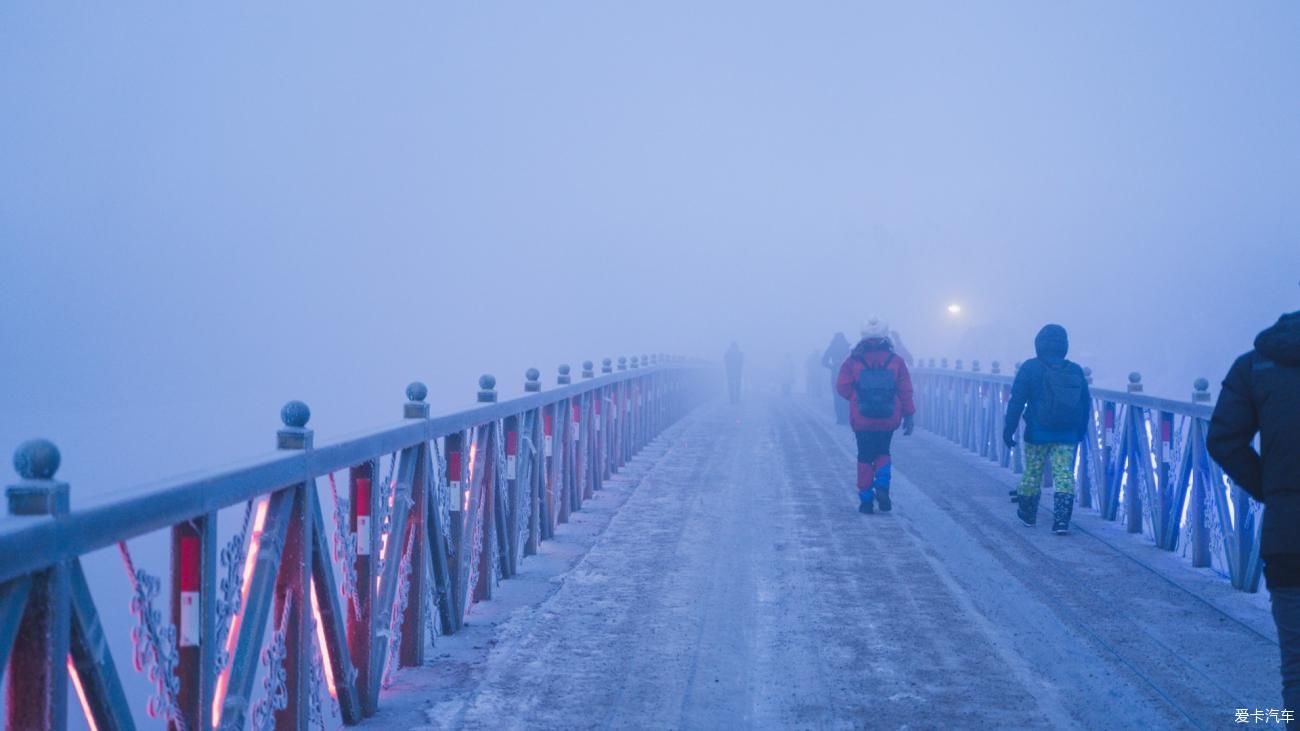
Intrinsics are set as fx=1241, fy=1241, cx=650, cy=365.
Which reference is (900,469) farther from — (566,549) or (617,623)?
(617,623)

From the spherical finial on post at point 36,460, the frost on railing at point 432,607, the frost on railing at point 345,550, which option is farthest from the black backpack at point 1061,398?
the spherical finial on post at point 36,460

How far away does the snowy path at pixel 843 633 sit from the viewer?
5.54 meters

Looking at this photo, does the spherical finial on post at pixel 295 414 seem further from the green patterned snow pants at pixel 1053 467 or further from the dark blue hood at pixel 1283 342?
the green patterned snow pants at pixel 1053 467

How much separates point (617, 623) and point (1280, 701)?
343 cm

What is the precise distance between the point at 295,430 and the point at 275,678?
895 mm

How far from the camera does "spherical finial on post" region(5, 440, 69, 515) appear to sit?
2764 millimetres

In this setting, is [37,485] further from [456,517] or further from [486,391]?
[486,391]

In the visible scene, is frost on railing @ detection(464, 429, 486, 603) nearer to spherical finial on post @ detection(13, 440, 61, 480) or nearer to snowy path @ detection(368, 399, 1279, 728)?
snowy path @ detection(368, 399, 1279, 728)

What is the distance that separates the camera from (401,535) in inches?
231

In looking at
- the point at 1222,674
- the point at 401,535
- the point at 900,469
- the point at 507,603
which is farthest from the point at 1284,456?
the point at 900,469

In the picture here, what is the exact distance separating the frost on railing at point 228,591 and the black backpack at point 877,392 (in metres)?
8.84

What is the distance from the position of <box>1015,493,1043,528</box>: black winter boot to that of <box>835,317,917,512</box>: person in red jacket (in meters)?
1.27

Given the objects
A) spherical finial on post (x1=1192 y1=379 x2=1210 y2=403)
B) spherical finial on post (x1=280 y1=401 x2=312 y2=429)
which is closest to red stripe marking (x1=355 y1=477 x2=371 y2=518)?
spherical finial on post (x1=280 y1=401 x2=312 y2=429)

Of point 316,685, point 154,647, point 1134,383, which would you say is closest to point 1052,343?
point 1134,383
